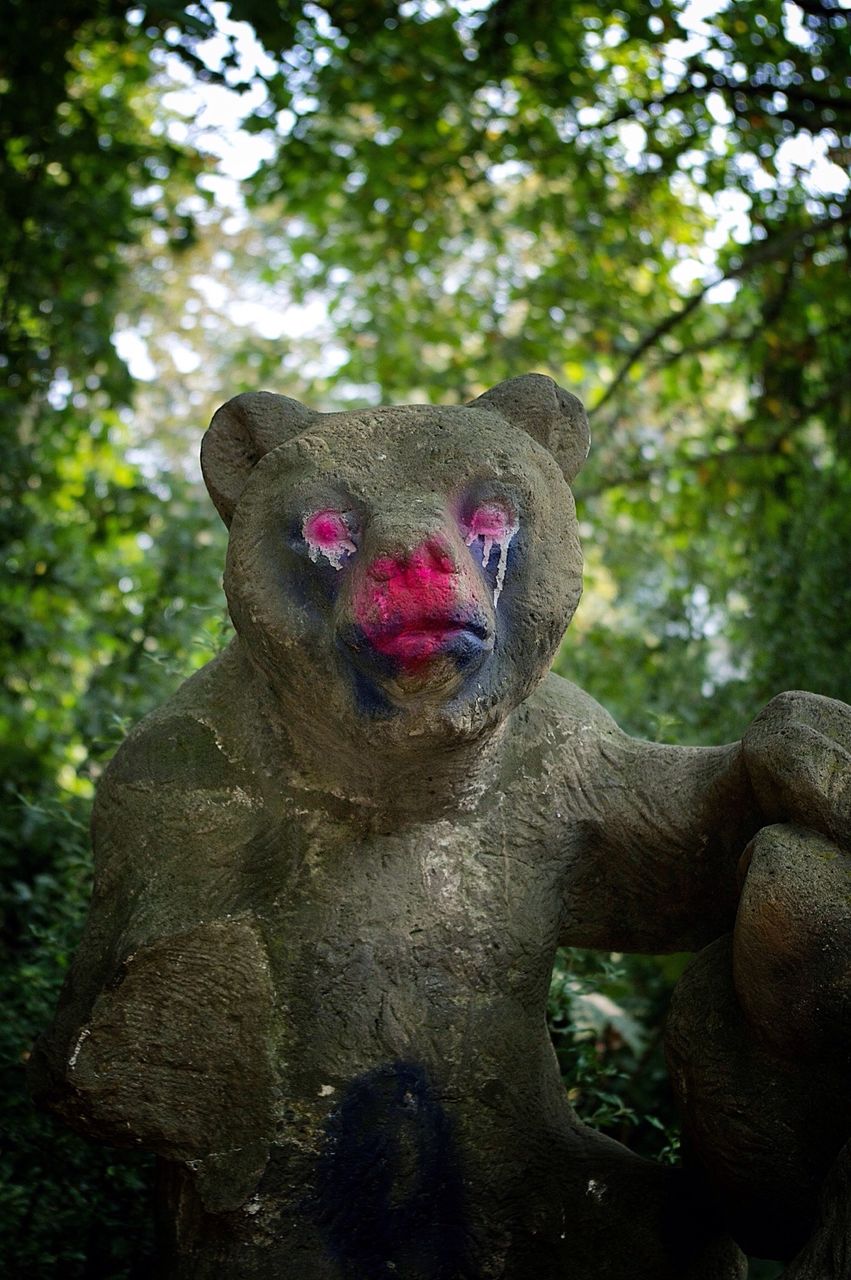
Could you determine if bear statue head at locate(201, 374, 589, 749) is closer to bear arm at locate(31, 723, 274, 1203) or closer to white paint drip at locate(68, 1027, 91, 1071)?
bear arm at locate(31, 723, 274, 1203)

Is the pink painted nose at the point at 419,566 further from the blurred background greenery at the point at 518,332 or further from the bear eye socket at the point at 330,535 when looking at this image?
the blurred background greenery at the point at 518,332

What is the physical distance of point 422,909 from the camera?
208 centimetres

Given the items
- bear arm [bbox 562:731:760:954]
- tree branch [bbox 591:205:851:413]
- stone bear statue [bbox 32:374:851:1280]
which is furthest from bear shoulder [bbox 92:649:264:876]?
tree branch [bbox 591:205:851:413]

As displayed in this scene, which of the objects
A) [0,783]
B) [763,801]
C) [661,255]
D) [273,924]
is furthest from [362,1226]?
[661,255]

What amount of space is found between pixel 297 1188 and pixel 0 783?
10.3 feet

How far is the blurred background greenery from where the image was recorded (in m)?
4.75

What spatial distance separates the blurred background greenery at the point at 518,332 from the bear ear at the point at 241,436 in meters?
1.47

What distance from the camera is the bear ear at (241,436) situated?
7.31 ft

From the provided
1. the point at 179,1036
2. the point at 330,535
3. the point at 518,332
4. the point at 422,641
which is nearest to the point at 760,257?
the point at 518,332

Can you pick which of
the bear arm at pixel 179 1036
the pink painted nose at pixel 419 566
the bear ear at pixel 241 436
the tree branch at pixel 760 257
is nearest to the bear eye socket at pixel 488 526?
the pink painted nose at pixel 419 566

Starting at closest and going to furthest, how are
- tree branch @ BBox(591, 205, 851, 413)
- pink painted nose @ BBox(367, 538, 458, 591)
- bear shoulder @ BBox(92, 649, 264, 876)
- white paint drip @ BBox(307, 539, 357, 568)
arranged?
1. pink painted nose @ BBox(367, 538, 458, 591)
2. white paint drip @ BBox(307, 539, 357, 568)
3. bear shoulder @ BBox(92, 649, 264, 876)
4. tree branch @ BBox(591, 205, 851, 413)

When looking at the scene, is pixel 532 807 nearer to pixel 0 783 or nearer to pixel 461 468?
pixel 461 468

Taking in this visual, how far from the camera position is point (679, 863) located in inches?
87.4

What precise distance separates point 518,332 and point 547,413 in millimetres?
4699
